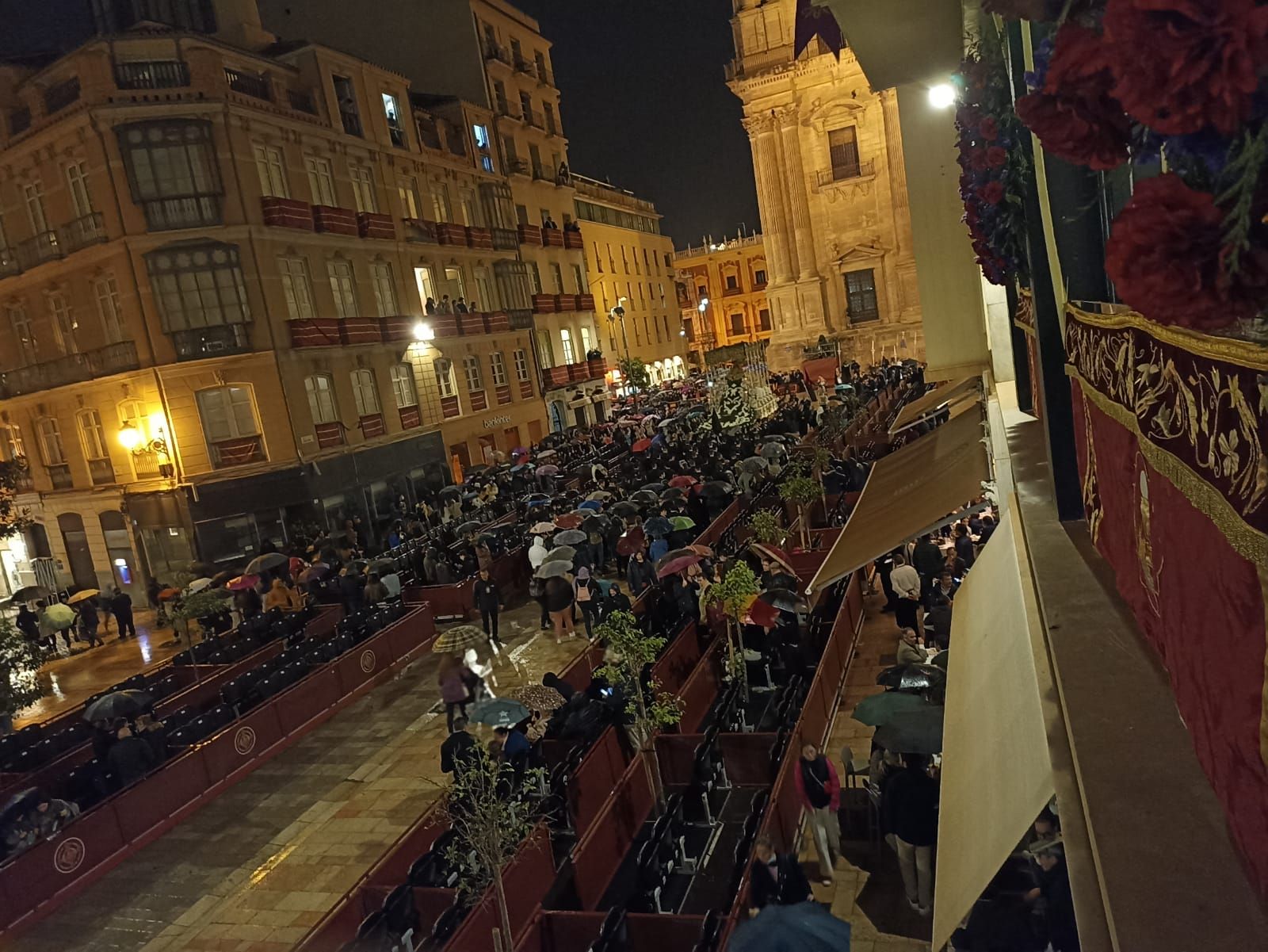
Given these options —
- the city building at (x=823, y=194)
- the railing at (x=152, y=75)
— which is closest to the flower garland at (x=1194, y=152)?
the railing at (x=152, y=75)

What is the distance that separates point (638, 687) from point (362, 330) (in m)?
23.3

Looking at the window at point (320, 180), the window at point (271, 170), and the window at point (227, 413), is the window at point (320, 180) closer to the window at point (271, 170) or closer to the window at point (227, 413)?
the window at point (271, 170)

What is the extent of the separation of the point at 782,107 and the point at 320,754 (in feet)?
155

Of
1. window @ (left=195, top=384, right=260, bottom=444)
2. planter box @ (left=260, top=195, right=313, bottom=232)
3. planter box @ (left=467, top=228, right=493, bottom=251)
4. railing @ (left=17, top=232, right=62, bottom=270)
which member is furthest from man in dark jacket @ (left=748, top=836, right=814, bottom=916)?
planter box @ (left=467, top=228, right=493, bottom=251)

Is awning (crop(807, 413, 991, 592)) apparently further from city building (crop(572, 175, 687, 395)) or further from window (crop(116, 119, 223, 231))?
city building (crop(572, 175, 687, 395))

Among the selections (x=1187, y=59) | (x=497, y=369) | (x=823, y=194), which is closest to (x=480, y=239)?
(x=497, y=369)

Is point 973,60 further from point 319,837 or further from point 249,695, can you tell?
point 249,695

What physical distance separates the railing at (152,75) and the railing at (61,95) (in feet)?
4.58

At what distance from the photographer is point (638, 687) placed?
966 cm

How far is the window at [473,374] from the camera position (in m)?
35.8

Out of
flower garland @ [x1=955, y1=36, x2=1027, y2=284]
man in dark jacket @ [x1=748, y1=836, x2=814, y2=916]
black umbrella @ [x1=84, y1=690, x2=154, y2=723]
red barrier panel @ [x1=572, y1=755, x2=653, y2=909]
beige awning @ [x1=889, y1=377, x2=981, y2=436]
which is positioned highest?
flower garland @ [x1=955, y1=36, x2=1027, y2=284]

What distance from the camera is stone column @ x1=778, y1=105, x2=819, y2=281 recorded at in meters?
49.9

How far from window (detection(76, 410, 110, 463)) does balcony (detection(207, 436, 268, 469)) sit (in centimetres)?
411

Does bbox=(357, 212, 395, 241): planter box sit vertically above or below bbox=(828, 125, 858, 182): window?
below
